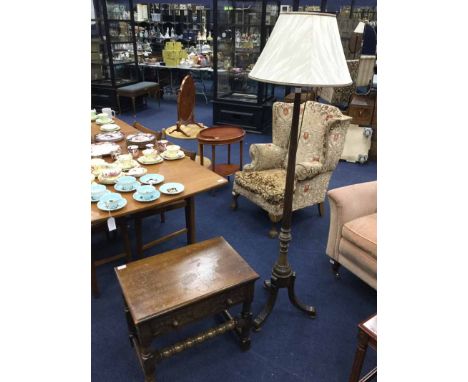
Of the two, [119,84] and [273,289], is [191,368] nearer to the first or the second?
[273,289]

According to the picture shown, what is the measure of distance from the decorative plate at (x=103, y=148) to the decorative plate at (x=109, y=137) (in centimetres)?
8

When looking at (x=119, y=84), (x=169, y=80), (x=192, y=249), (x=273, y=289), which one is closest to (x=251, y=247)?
(x=273, y=289)

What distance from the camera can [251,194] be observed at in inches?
108

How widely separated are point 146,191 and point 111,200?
187 mm

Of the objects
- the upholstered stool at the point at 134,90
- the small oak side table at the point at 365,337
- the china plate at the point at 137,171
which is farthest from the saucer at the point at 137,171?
the upholstered stool at the point at 134,90

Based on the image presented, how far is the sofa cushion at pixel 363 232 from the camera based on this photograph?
1904 mm

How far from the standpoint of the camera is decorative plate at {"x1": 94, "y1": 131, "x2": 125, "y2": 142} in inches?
103

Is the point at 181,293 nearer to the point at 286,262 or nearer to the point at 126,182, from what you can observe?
the point at 286,262

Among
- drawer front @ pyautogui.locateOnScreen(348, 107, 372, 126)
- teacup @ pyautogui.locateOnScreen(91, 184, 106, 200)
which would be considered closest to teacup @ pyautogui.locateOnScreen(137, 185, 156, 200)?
teacup @ pyautogui.locateOnScreen(91, 184, 106, 200)

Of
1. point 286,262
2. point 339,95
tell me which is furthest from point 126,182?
point 339,95

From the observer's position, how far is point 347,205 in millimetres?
2074

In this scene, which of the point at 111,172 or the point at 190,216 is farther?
the point at 190,216

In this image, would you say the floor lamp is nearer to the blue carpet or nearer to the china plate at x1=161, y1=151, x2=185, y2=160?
the china plate at x1=161, y1=151, x2=185, y2=160

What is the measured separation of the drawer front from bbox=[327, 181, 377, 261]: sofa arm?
2093 millimetres
